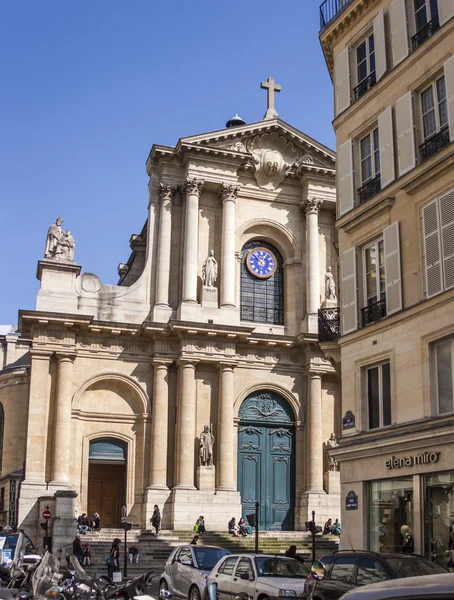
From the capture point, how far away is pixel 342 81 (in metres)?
23.5

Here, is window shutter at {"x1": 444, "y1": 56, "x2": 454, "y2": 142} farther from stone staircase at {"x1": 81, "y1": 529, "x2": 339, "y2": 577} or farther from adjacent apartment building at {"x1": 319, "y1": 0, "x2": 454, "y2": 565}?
stone staircase at {"x1": 81, "y1": 529, "x2": 339, "y2": 577}

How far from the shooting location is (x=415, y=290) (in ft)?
62.8

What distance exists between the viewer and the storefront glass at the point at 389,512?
18.6m

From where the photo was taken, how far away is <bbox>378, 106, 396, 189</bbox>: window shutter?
67.4 ft

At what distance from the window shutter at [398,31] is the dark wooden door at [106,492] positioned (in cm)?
2483

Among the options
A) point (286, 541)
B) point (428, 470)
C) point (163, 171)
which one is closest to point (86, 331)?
point (163, 171)

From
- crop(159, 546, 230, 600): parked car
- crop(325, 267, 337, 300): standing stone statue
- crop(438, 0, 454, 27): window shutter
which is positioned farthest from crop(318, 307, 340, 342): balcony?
crop(325, 267, 337, 300): standing stone statue

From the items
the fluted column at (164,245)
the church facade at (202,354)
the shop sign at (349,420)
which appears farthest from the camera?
the fluted column at (164,245)

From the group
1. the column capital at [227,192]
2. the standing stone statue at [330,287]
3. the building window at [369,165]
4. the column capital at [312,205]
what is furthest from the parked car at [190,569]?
the column capital at [312,205]

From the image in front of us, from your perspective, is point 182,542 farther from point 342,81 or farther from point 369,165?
point 342,81

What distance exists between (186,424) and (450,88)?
22045mm

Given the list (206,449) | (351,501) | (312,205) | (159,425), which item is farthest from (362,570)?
(312,205)

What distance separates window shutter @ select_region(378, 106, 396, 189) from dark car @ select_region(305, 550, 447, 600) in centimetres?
982

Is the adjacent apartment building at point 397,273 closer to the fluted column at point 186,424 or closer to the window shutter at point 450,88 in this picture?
the window shutter at point 450,88
